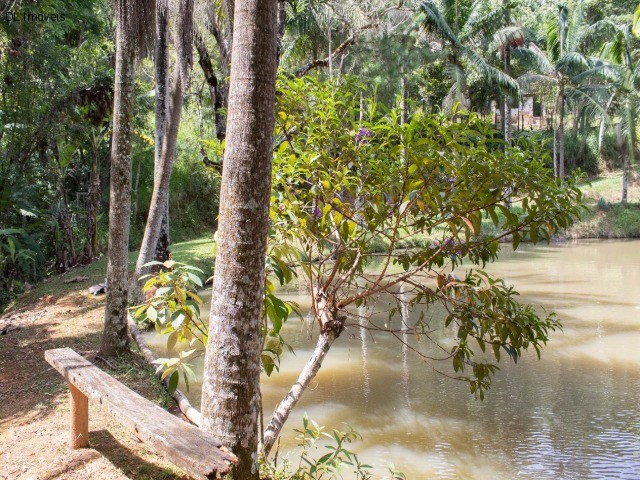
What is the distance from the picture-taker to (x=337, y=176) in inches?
147

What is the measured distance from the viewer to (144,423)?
292 centimetres

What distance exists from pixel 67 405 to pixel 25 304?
547 centimetres

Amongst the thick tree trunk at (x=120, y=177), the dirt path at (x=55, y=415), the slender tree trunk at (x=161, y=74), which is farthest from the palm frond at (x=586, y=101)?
the thick tree trunk at (x=120, y=177)

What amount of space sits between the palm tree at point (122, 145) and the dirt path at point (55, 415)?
2.43 ft

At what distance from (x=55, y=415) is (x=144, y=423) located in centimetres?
226

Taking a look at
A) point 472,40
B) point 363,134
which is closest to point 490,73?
point 472,40

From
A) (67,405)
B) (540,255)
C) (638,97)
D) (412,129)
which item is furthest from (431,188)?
(638,97)

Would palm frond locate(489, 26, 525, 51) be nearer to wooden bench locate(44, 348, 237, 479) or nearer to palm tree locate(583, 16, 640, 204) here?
palm tree locate(583, 16, 640, 204)

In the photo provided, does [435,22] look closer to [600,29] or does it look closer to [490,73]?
[490,73]

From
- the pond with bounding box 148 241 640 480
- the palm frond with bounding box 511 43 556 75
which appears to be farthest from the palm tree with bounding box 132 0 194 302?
the palm frond with bounding box 511 43 556 75

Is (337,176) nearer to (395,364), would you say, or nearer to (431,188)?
(431,188)

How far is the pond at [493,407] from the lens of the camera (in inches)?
185

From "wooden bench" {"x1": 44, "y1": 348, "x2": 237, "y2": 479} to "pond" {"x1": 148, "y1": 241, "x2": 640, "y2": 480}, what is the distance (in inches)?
67.5

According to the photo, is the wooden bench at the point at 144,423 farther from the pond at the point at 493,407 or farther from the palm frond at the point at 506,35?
the palm frond at the point at 506,35
